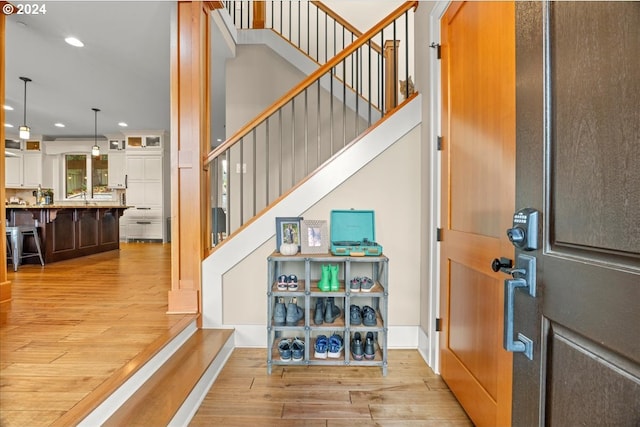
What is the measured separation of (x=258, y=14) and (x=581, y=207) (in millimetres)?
4431

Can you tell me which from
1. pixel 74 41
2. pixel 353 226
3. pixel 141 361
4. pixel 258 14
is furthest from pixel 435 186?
pixel 74 41

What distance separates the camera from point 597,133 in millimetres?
588

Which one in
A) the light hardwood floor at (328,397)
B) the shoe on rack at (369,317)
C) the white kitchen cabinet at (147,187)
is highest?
the white kitchen cabinet at (147,187)

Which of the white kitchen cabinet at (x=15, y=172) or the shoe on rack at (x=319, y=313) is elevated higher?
the white kitchen cabinet at (x=15, y=172)

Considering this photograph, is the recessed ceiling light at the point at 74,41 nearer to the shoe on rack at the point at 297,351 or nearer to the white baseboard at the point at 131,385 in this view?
the white baseboard at the point at 131,385

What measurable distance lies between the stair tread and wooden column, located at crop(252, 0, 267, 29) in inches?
144

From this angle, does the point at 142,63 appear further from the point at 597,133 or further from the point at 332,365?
the point at 597,133

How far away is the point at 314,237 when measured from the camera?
2.36 m

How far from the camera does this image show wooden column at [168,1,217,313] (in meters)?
2.50

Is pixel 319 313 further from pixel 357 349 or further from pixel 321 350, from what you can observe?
pixel 357 349

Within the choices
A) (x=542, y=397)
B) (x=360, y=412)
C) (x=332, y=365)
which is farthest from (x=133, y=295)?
(x=542, y=397)

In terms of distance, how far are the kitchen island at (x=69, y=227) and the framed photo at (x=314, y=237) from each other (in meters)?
4.47

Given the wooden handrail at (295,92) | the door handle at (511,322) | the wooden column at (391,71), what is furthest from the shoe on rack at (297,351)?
the wooden column at (391,71)

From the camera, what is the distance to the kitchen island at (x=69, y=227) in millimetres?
4684
